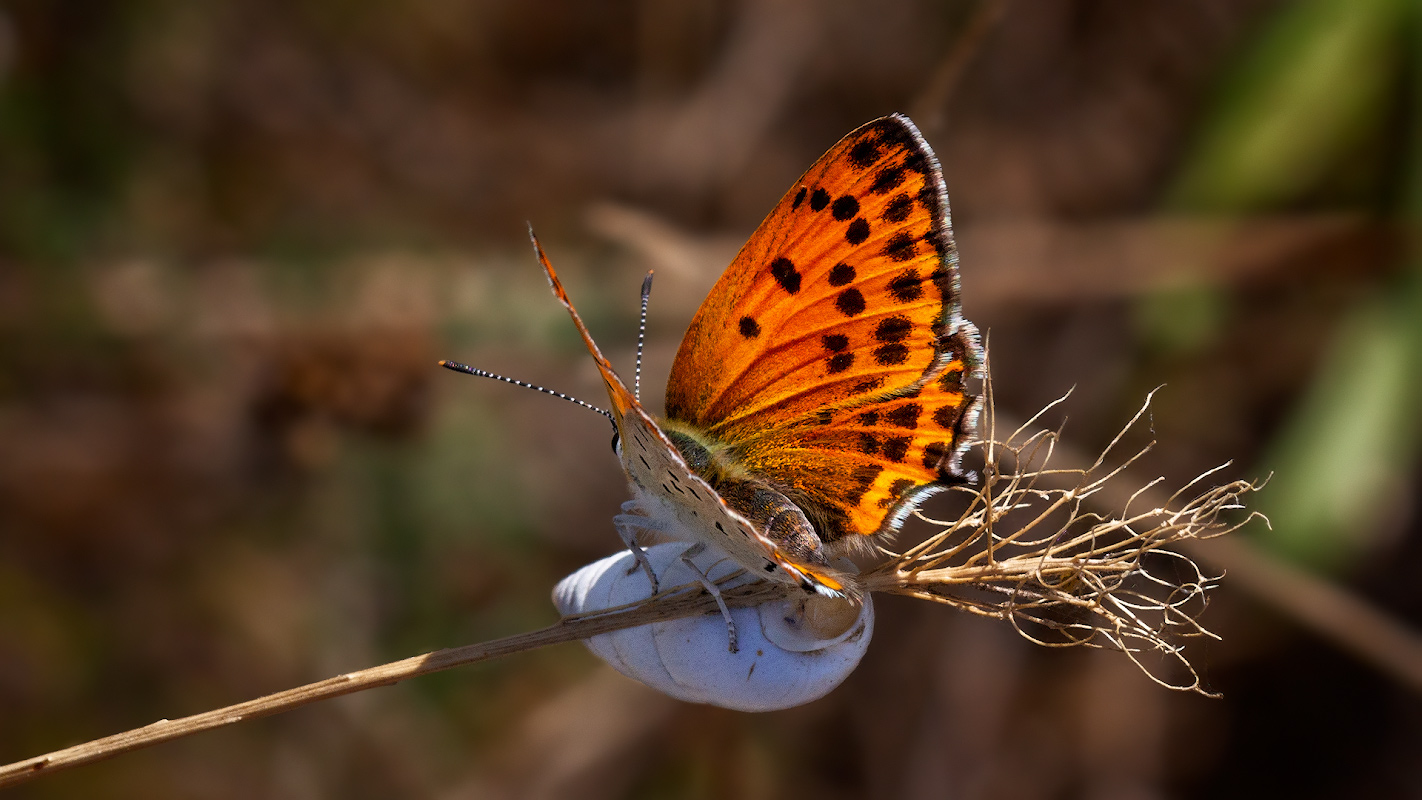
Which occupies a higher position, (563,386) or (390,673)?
(563,386)

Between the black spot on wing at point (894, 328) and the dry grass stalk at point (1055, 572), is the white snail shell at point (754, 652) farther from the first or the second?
the black spot on wing at point (894, 328)

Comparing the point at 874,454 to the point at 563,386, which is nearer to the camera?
the point at 874,454

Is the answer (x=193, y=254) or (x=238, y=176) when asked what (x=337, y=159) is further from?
(x=193, y=254)

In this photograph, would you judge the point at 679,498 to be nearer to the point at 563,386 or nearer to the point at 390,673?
the point at 390,673

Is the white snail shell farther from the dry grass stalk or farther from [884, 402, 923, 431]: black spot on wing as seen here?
[884, 402, 923, 431]: black spot on wing

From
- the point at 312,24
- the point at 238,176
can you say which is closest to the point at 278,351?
the point at 238,176

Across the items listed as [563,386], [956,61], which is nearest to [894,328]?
[956,61]

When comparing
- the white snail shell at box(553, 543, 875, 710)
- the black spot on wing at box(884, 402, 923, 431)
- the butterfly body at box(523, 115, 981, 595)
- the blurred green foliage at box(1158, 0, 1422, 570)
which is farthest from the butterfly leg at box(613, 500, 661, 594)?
the blurred green foliage at box(1158, 0, 1422, 570)
